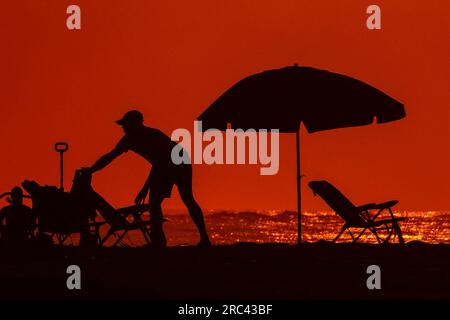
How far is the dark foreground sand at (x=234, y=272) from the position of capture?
11422 millimetres

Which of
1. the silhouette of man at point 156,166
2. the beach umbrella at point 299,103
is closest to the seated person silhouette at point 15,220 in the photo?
the silhouette of man at point 156,166

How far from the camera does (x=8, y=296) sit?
11.2 m

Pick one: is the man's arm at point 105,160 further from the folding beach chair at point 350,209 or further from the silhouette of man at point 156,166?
the folding beach chair at point 350,209

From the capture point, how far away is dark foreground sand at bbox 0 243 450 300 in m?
11.4

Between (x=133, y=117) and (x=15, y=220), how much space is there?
2.04 m

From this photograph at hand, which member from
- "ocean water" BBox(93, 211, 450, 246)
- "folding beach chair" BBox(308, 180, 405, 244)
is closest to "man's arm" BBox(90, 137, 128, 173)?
"folding beach chair" BBox(308, 180, 405, 244)

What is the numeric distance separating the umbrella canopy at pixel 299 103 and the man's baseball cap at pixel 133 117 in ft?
2.62

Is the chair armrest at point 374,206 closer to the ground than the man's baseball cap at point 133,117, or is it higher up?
closer to the ground

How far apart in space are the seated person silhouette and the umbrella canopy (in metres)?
2.51

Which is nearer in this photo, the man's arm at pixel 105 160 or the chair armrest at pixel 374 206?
the man's arm at pixel 105 160

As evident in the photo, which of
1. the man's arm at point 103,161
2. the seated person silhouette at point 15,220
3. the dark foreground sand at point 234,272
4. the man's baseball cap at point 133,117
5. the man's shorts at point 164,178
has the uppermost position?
the man's baseball cap at point 133,117

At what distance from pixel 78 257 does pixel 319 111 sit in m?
3.36
